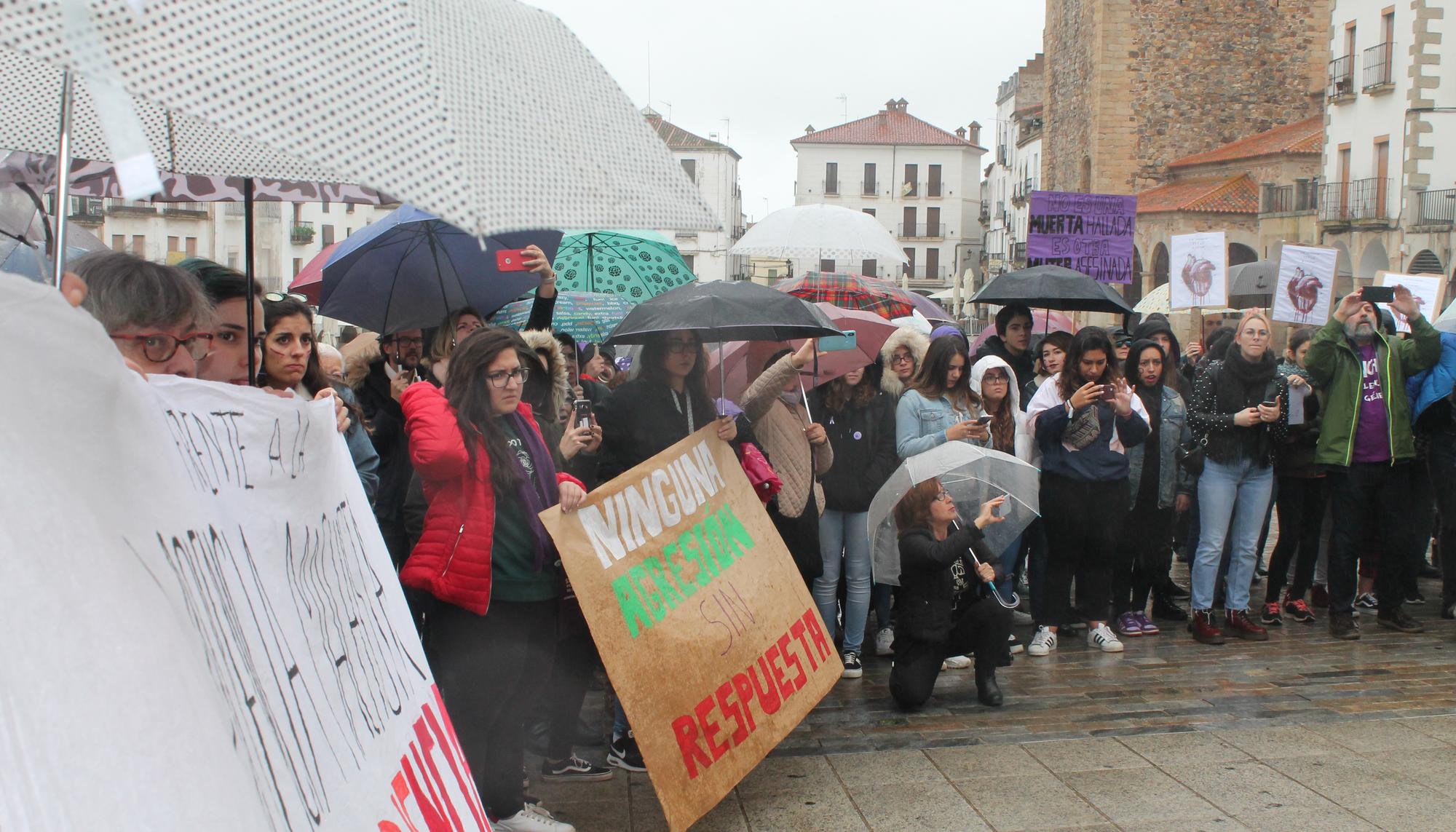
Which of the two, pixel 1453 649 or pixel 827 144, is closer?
pixel 1453 649

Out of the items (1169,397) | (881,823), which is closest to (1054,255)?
(1169,397)

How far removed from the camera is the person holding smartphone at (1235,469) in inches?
327

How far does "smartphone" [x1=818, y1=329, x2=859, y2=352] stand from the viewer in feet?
25.2

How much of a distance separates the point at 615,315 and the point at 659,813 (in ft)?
12.6

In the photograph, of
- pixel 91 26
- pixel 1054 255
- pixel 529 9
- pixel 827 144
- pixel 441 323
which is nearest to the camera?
pixel 91 26

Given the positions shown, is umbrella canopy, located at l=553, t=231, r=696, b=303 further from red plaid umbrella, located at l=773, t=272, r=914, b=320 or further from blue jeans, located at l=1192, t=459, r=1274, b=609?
blue jeans, located at l=1192, t=459, r=1274, b=609

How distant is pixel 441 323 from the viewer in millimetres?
5926

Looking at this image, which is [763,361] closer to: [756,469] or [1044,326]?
[756,469]

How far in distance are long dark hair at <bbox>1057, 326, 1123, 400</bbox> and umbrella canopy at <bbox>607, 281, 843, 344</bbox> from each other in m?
2.53

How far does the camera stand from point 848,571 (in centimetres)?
767

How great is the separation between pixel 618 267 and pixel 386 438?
3478 millimetres

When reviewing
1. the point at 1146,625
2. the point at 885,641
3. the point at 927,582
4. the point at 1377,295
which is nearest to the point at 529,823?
the point at 927,582

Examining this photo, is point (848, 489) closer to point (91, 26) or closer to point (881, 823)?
point (881, 823)

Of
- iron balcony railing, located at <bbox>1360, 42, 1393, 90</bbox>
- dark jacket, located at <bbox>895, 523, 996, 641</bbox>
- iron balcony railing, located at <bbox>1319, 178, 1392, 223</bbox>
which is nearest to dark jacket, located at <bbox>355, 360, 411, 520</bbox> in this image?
dark jacket, located at <bbox>895, 523, 996, 641</bbox>
